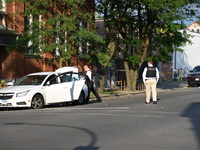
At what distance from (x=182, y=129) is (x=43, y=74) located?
358 inches

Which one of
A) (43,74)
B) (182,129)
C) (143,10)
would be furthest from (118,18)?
(182,129)

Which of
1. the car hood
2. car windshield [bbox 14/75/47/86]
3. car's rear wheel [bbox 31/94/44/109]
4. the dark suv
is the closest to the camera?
the car hood

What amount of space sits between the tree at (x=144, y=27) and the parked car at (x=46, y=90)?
28.3 feet

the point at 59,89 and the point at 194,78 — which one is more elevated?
the point at 194,78

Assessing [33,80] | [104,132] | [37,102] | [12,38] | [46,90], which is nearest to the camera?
[104,132]

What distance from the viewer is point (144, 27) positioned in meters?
29.7

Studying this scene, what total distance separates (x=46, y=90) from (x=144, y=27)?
13841 millimetres

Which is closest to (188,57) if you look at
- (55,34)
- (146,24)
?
(146,24)

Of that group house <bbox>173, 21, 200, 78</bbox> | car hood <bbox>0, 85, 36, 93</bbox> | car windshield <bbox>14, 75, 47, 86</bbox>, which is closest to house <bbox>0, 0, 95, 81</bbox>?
car windshield <bbox>14, 75, 47, 86</bbox>

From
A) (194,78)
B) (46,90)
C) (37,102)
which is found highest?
(194,78)

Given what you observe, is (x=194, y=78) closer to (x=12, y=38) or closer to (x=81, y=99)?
(x=12, y=38)

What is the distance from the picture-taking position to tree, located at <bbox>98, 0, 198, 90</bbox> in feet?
85.7

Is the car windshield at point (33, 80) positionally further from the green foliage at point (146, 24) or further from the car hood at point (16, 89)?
the green foliage at point (146, 24)

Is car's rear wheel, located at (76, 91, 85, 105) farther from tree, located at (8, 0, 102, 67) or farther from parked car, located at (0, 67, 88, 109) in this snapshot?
tree, located at (8, 0, 102, 67)
